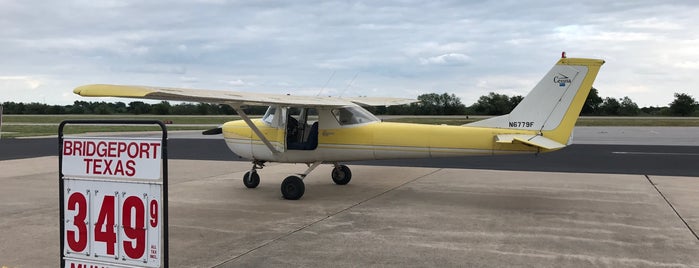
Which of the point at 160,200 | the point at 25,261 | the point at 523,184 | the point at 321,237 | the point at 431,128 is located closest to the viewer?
the point at 160,200

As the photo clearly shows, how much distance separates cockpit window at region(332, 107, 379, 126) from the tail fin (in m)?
2.81

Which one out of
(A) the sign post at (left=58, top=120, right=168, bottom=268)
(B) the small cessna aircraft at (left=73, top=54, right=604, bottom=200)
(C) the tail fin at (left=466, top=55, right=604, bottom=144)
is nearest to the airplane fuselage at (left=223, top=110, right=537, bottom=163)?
(B) the small cessna aircraft at (left=73, top=54, right=604, bottom=200)

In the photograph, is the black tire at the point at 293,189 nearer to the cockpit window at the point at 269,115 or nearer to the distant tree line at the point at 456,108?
the cockpit window at the point at 269,115

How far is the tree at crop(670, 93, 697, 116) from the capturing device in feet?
242

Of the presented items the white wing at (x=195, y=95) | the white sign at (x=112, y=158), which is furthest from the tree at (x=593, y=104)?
the white sign at (x=112, y=158)

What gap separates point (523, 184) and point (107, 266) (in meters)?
9.51

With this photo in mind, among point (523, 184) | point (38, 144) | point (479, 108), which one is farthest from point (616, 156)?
point (479, 108)

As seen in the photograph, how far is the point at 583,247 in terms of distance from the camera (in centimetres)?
611

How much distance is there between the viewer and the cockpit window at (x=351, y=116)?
10039 millimetres

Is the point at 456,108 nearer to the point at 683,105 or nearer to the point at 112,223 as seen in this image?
the point at 683,105

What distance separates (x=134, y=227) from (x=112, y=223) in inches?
7.1

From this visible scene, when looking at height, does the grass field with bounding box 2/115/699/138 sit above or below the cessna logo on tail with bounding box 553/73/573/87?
below

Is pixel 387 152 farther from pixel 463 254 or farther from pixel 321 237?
pixel 463 254

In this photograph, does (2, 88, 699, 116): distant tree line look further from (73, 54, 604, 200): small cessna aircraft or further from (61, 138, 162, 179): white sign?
(61, 138, 162, 179): white sign
